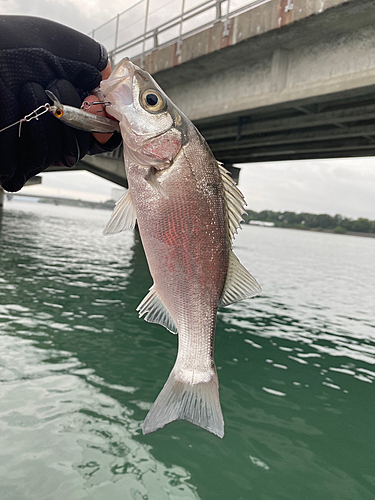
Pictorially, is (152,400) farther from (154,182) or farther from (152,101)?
(152,101)

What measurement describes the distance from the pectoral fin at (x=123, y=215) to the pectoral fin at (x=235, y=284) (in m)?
0.70

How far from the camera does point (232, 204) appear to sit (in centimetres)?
263

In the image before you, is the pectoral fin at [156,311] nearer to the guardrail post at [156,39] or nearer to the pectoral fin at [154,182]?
the pectoral fin at [154,182]

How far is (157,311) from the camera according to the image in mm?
2666

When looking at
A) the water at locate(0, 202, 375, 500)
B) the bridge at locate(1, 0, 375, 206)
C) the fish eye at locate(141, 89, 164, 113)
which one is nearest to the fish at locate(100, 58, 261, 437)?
the fish eye at locate(141, 89, 164, 113)

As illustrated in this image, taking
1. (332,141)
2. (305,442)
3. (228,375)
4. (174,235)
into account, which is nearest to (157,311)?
(174,235)

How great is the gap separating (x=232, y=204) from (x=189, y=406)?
1321mm

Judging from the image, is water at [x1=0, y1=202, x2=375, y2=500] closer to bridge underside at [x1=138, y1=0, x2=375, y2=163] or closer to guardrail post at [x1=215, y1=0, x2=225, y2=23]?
bridge underside at [x1=138, y1=0, x2=375, y2=163]

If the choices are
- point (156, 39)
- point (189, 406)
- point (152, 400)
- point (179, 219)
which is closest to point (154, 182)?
point (179, 219)

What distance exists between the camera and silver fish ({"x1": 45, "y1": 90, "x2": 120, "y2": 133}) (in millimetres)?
2127

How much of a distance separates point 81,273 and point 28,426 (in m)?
13.0

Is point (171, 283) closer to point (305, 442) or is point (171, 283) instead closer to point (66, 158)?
point (66, 158)

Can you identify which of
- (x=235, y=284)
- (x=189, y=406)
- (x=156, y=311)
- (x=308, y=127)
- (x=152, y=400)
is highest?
(x=308, y=127)

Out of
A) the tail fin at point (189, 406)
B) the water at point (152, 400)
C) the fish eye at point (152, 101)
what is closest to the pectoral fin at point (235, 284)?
the tail fin at point (189, 406)
